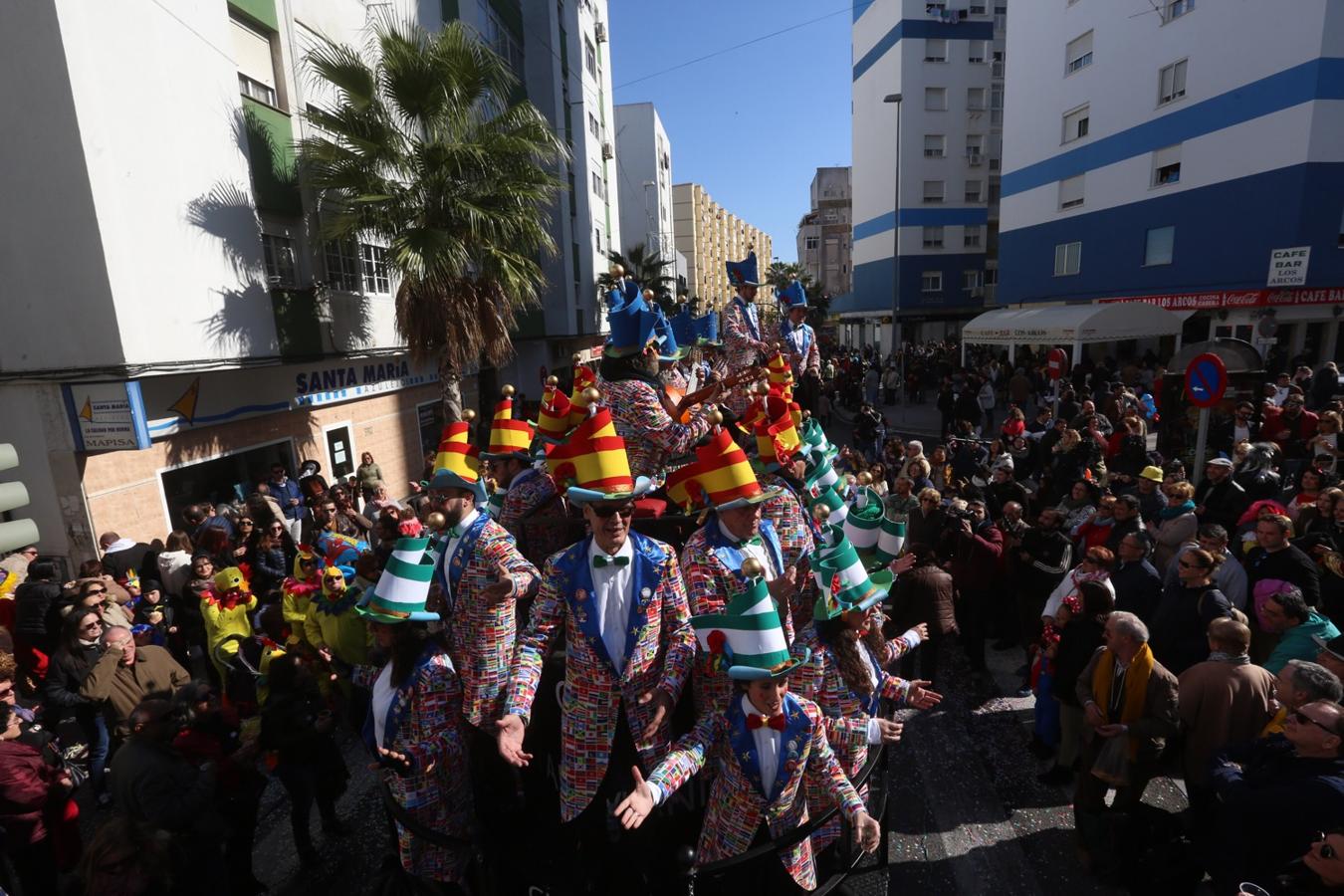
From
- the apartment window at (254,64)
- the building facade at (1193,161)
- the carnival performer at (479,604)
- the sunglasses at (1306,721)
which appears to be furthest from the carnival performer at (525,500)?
the building facade at (1193,161)

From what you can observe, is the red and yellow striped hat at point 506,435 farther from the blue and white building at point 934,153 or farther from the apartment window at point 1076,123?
the blue and white building at point 934,153

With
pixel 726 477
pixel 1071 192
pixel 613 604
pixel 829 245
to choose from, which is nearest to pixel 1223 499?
pixel 726 477

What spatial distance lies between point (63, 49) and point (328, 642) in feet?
24.0

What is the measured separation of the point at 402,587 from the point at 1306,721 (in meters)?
4.06

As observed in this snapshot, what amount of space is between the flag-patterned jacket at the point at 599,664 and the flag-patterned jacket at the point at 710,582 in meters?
0.10

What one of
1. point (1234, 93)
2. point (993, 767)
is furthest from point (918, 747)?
point (1234, 93)

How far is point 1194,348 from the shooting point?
12.0 meters

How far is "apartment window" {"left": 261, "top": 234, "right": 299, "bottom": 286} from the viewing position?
10.9m

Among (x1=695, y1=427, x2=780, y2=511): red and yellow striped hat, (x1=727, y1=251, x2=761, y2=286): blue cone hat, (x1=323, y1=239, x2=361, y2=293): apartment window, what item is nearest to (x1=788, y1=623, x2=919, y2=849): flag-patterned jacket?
(x1=695, y1=427, x2=780, y2=511): red and yellow striped hat

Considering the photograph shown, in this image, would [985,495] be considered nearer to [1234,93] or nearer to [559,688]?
[559,688]

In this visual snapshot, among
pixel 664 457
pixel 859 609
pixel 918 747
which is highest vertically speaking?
pixel 664 457

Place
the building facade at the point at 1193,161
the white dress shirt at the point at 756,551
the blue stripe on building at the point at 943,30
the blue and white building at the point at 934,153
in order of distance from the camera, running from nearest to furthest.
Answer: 1. the white dress shirt at the point at 756,551
2. the building facade at the point at 1193,161
3. the blue stripe on building at the point at 943,30
4. the blue and white building at the point at 934,153

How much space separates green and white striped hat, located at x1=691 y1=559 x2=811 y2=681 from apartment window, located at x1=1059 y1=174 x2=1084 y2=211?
89.1 feet

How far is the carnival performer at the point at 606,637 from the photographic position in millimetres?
3109
